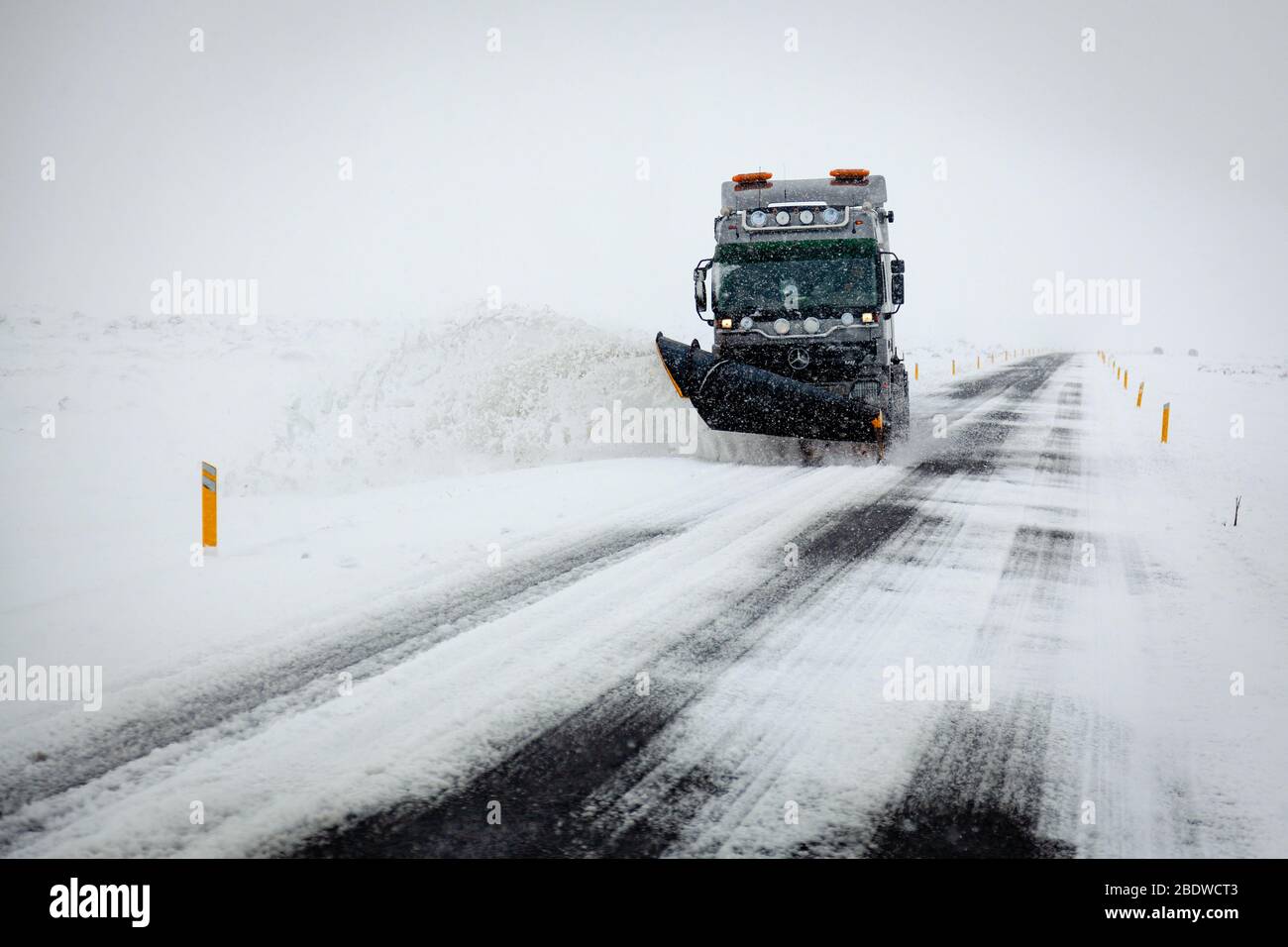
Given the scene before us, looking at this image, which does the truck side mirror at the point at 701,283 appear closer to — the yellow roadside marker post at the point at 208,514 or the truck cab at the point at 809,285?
the truck cab at the point at 809,285

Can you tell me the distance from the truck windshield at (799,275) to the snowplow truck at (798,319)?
0.05ft

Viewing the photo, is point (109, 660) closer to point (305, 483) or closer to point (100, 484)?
point (305, 483)

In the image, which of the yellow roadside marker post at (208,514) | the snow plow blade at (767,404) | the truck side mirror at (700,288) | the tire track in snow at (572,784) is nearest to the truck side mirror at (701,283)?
the truck side mirror at (700,288)

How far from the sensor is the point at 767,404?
441 inches

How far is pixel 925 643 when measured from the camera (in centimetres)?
455

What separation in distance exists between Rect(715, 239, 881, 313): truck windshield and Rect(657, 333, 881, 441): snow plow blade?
115 cm

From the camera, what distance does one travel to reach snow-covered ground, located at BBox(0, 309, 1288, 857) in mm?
2871

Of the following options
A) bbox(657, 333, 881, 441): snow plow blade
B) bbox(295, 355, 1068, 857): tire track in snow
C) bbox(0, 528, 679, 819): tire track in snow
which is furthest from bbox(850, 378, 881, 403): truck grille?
bbox(0, 528, 679, 819): tire track in snow

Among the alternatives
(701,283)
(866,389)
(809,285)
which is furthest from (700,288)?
(866,389)

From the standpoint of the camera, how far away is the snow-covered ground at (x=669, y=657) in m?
2.87

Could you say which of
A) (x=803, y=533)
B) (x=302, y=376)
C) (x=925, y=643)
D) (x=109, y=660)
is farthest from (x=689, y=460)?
(x=302, y=376)

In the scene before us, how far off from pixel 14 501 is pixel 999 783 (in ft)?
41.8

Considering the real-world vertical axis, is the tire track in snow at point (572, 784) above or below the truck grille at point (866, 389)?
below
